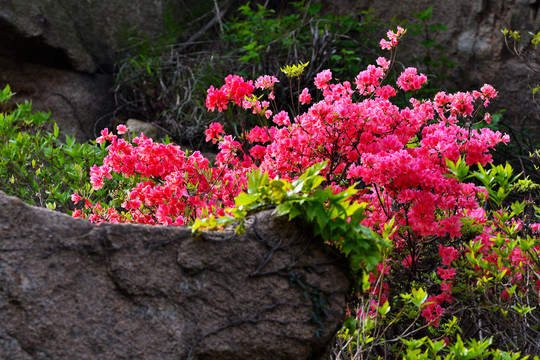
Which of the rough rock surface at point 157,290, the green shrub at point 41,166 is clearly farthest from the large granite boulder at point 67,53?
the rough rock surface at point 157,290

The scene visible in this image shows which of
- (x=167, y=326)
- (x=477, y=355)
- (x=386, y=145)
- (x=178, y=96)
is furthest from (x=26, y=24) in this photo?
(x=477, y=355)

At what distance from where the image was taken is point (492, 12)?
19.7 ft

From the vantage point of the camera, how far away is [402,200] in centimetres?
234

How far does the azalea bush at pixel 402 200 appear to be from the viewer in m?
2.22

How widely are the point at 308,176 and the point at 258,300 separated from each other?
456 millimetres

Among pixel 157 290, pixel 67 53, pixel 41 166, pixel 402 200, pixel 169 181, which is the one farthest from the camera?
pixel 67 53

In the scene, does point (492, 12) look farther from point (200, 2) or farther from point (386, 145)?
point (386, 145)

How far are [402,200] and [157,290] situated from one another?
114cm

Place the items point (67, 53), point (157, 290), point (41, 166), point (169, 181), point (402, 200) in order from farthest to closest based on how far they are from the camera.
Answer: point (67, 53) → point (41, 166) → point (169, 181) → point (402, 200) → point (157, 290)

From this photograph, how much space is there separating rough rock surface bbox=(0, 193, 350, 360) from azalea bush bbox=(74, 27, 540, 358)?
23 centimetres

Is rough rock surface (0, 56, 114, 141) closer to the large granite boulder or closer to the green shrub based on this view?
the large granite boulder

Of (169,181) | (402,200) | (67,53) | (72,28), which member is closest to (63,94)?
(67,53)

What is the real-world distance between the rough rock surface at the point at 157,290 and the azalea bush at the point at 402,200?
0.23 m

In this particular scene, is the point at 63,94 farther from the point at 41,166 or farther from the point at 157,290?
the point at 157,290
